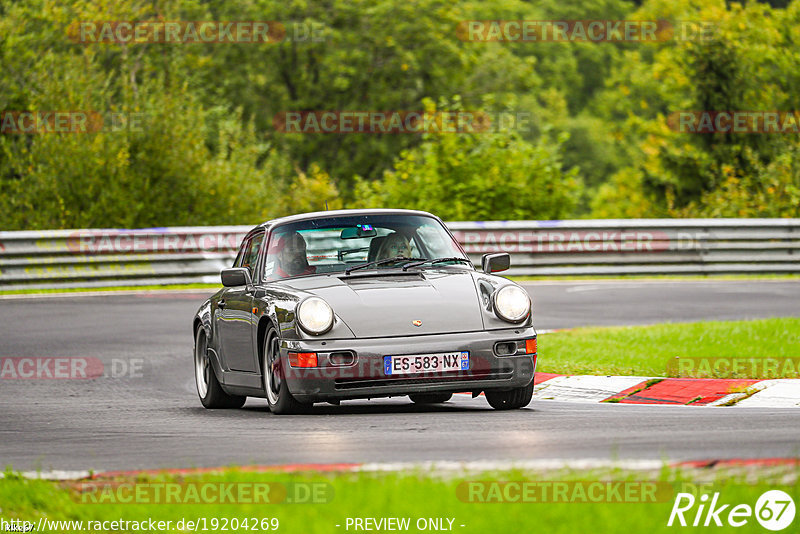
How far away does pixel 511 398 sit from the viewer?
32.3ft

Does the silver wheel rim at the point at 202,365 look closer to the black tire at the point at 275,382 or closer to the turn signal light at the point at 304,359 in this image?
the black tire at the point at 275,382

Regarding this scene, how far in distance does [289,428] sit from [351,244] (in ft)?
6.79

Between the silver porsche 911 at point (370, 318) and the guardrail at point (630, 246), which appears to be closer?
the silver porsche 911 at point (370, 318)

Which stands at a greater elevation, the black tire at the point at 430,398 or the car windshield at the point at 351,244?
the car windshield at the point at 351,244

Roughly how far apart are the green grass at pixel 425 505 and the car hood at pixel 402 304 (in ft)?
9.34

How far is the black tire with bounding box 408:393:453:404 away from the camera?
1086 cm

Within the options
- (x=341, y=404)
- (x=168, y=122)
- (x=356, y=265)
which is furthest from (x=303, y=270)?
(x=168, y=122)

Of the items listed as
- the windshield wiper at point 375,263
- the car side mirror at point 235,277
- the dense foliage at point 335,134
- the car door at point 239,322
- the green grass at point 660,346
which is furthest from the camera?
the dense foliage at point 335,134

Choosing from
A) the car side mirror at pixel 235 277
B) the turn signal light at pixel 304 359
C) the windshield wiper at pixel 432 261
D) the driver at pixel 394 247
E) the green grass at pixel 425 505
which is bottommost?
the turn signal light at pixel 304 359

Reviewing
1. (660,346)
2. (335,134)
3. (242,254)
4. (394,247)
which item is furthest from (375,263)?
(335,134)

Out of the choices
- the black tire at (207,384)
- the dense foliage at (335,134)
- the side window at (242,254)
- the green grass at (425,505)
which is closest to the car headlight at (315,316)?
the black tire at (207,384)

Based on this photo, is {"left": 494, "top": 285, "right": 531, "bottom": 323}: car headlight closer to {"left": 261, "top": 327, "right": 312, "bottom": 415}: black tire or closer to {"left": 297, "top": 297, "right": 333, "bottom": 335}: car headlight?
{"left": 297, "top": 297, "right": 333, "bottom": 335}: car headlight

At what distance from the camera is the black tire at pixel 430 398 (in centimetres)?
1086

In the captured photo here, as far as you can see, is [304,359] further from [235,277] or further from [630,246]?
[630,246]
